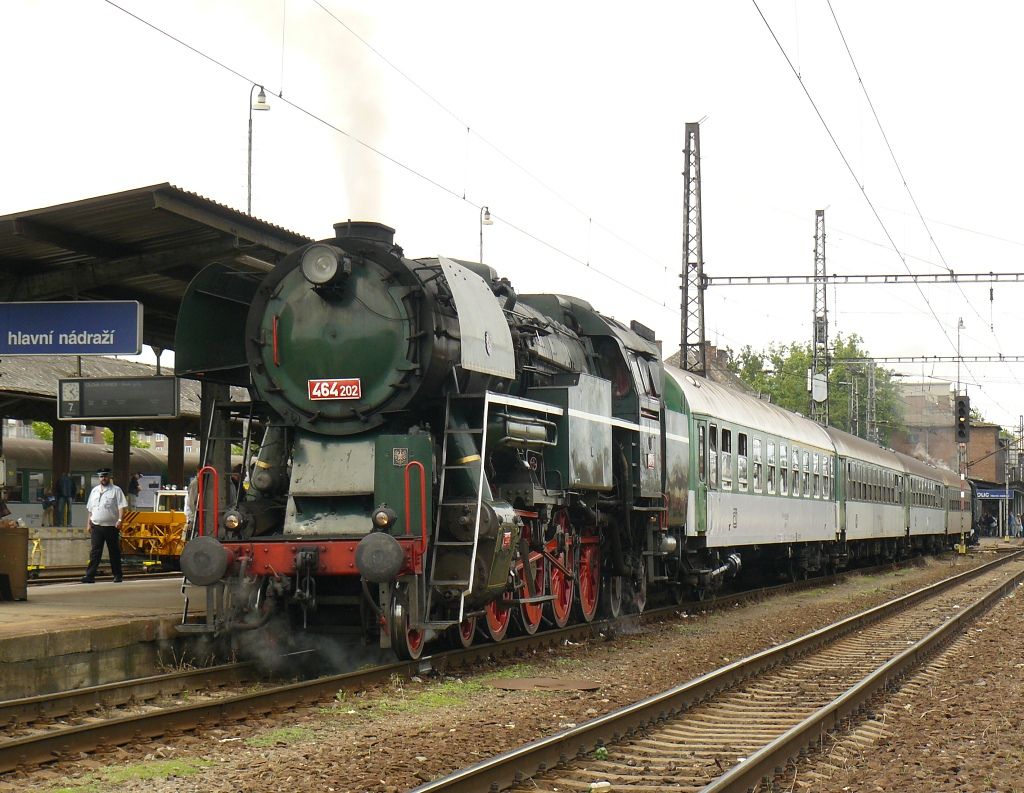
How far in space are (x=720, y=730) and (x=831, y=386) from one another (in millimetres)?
73943

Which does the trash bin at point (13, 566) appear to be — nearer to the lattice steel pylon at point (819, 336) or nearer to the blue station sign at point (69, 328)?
the blue station sign at point (69, 328)

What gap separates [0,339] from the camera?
39.2 ft

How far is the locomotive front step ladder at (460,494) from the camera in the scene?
9586mm

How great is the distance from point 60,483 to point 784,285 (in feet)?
59.7

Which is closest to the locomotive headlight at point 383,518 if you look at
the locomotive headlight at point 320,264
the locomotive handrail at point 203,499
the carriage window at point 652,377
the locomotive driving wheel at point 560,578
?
the locomotive handrail at point 203,499

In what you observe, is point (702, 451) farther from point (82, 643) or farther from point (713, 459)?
point (82, 643)

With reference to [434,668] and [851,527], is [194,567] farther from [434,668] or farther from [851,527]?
[851,527]

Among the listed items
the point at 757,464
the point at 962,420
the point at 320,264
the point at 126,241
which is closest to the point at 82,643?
the point at 320,264

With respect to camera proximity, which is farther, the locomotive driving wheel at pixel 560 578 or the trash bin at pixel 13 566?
the trash bin at pixel 13 566

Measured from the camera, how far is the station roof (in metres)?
10.6

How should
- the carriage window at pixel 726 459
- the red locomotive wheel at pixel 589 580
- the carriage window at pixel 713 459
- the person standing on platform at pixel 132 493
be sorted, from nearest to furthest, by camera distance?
the red locomotive wheel at pixel 589 580, the carriage window at pixel 713 459, the carriage window at pixel 726 459, the person standing on platform at pixel 132 493

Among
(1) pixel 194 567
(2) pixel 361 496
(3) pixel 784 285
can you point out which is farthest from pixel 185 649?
(3) pixel 784 285

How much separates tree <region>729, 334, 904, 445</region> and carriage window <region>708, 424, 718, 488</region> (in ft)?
206

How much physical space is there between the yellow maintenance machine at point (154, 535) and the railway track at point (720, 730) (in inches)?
523
